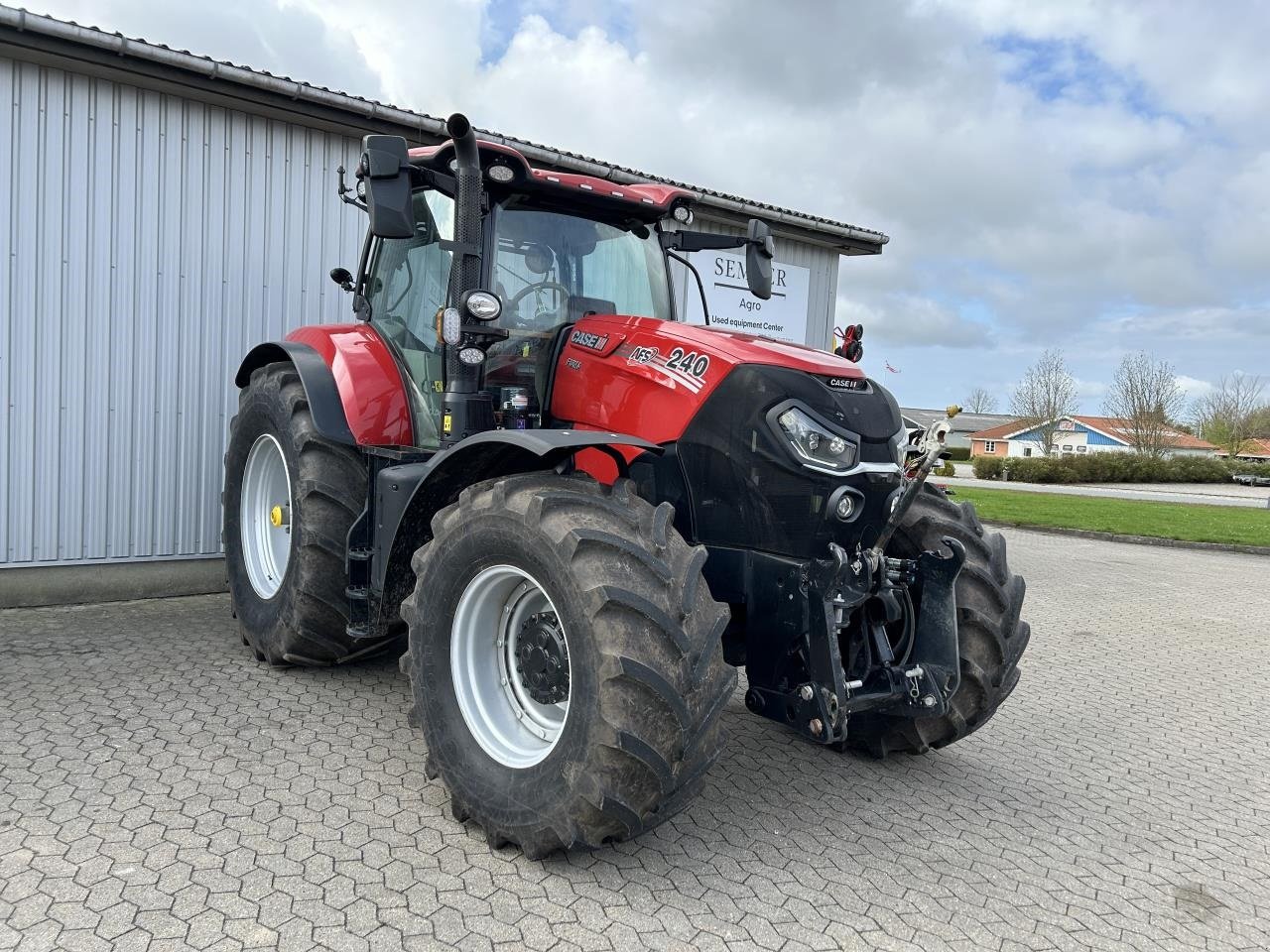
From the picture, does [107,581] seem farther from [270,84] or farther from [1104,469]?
[1104,469]

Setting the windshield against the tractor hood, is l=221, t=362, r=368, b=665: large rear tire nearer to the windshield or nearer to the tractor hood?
the windshield

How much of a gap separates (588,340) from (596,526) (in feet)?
4.11

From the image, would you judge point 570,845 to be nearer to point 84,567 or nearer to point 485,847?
point 485,847

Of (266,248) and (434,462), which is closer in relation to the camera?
(434,462)

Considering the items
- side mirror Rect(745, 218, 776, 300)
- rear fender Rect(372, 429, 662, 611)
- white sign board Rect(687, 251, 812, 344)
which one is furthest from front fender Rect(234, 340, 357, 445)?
white sign board Rect(687, 251, 812, 344)

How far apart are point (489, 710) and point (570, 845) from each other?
68cm

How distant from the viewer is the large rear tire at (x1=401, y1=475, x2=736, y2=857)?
2664 mm

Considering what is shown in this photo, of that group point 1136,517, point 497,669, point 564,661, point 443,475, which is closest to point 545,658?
point 564,661

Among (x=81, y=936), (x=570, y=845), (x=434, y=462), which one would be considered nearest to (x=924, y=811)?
(x=570, y=845)

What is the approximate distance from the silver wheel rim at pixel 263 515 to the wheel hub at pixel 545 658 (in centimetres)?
263

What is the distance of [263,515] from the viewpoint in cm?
544

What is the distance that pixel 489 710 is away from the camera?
10.8 feet

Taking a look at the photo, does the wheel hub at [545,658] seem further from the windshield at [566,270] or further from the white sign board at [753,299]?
the white sign board at [753,299]

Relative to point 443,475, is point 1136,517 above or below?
below
